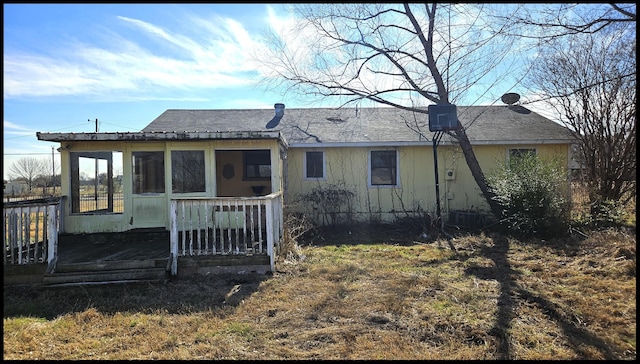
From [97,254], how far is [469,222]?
9140 mm

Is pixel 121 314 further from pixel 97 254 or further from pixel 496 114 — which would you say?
pixel 496 114

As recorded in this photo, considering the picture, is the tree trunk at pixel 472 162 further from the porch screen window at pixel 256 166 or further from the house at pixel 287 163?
the porch screen window at pixel 256 166

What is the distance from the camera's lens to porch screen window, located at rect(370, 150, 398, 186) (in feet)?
36.9

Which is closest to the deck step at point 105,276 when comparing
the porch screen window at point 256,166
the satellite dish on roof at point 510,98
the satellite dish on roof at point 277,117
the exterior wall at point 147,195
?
the exterior wall at point 147,195

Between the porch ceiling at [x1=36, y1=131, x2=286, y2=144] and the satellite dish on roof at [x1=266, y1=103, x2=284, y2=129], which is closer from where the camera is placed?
the porch ceiling at [x1=36, y1=131, x2=286, y2=144]

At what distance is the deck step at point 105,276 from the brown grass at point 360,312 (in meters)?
0.21

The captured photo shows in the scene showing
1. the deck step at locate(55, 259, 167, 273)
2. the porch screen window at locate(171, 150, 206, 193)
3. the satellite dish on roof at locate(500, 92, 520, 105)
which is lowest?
the deck step at locate(55, 259, 167, 273)

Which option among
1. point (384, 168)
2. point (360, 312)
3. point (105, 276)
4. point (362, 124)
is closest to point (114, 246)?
point (105, 276)

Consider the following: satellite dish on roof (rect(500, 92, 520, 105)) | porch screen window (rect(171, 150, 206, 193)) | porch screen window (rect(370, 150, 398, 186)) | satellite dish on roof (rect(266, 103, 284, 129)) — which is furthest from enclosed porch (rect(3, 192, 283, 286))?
satellite dish on roof (rect(500, 92, 520, 105))

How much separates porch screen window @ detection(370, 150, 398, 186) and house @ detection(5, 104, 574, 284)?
0.10 feet

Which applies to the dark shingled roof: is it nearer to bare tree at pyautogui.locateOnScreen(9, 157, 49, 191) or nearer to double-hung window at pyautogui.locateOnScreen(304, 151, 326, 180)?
double-hung window at pyautogui.locateOnScreen(304, 151, 326, 180)

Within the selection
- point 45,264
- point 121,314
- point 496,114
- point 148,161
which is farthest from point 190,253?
point 496,114

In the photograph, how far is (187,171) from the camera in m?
8.20

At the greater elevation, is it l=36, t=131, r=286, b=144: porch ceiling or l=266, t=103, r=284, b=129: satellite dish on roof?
l=266, t=103, r=284, b=129: satellite dish on roof
